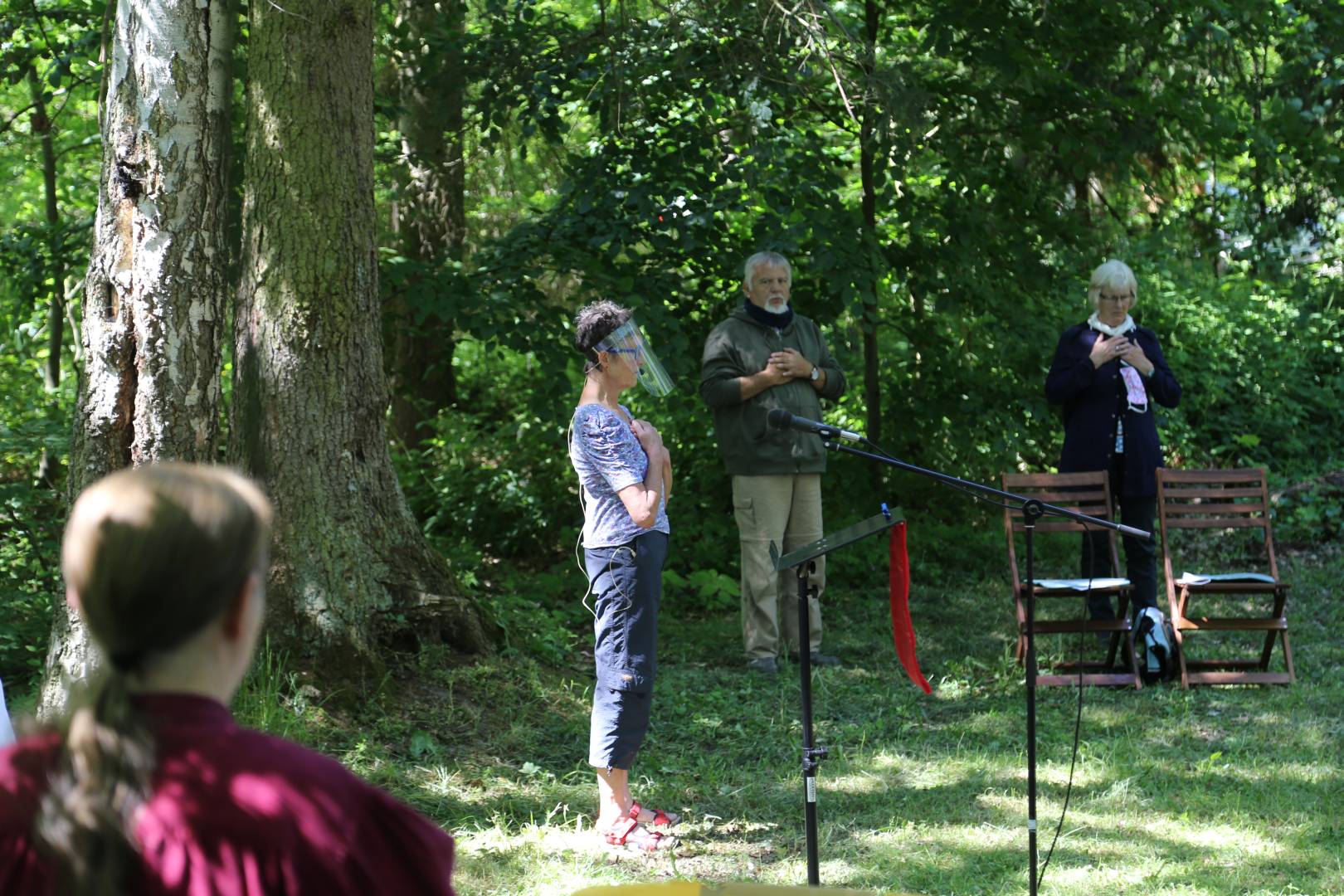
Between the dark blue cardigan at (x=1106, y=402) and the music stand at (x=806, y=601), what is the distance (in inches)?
148

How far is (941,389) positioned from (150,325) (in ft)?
18.8

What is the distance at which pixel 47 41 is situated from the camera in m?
7.70

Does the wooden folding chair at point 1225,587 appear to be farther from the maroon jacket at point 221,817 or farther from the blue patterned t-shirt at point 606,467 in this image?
the maroon jacket at point 221,817

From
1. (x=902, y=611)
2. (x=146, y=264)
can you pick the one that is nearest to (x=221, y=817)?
(x=902, y=611)

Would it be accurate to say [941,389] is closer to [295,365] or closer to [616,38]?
[616,38]

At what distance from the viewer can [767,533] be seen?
6957 millimetres

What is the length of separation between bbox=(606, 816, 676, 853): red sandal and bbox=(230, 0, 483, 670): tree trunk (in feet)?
5.86

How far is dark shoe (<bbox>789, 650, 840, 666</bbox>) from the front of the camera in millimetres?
7082

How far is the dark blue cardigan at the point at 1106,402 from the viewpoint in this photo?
710 centimetres

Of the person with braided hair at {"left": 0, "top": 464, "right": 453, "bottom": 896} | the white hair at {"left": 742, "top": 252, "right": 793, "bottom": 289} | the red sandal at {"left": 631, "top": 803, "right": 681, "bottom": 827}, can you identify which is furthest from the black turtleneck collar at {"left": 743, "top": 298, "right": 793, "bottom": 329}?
the person with braided hair at {"left": 0, "top": 464, "right": 453, "bottom": 896}

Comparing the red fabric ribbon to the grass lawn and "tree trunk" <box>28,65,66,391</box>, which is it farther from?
"tree trunk" <box>28,65,66,391</box>

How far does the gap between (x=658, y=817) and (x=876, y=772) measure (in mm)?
1116

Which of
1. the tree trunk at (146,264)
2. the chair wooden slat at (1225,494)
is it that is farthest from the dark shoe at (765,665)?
the tree trunk at (146,264)

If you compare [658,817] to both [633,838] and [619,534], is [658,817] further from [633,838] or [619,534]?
[619,534]
